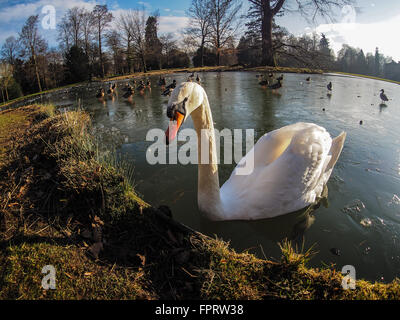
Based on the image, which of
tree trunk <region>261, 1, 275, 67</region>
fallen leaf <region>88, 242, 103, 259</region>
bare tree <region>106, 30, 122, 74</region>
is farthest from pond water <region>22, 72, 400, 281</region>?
bare tree <region>106, 30, 122, 74</region>

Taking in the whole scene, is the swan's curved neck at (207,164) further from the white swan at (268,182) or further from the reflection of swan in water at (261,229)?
the reflection of swan in water at (261,229)

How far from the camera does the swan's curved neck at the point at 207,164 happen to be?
2.43m

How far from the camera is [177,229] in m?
2.29

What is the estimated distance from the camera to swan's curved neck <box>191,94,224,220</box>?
2432 millimetres

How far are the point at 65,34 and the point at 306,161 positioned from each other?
139ft

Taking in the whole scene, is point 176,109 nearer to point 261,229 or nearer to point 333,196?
point 261,229

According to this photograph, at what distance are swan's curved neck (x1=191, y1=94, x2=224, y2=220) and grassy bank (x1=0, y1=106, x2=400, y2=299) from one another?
1.70 feet

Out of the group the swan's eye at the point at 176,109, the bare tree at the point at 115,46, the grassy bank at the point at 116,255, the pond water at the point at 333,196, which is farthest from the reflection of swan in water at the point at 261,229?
the bare tree at the point at 115,46

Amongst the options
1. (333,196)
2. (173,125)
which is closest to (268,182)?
(173,125)

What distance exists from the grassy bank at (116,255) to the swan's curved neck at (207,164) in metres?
0.52

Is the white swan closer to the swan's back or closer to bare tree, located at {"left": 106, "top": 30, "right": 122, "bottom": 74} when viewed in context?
the swan's back
